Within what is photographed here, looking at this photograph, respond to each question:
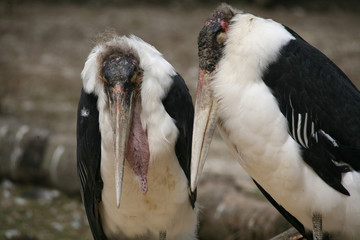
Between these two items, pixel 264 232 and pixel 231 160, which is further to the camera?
pixel 231 160

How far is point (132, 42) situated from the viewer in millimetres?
3303

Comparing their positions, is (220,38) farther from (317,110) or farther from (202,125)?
(317,110)

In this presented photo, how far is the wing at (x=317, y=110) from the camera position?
9.95 feet

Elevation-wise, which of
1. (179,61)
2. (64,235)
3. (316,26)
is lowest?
(64,235)

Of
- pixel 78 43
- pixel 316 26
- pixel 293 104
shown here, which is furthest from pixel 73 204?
pixel 316 26

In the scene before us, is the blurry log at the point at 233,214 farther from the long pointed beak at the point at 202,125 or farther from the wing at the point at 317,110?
the long pointed beak at the point at 202,125

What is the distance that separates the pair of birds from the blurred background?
431 millimetres

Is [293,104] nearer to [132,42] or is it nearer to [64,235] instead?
[132,42]

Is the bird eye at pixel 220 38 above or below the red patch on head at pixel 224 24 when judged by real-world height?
below

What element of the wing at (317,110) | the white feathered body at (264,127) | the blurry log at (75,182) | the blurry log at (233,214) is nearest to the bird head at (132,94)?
the white feathered body at (264,127)

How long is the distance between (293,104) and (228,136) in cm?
38

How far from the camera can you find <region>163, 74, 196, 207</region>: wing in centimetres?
330

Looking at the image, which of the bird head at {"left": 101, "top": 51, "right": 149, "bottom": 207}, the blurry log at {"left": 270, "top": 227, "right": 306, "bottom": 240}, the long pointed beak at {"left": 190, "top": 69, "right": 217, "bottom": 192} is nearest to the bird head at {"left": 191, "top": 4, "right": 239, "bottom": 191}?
the long pointed beak at {"left": 190, "top": 69, "right": 217, "bottom": 192}

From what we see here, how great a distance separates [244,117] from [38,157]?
383cm
